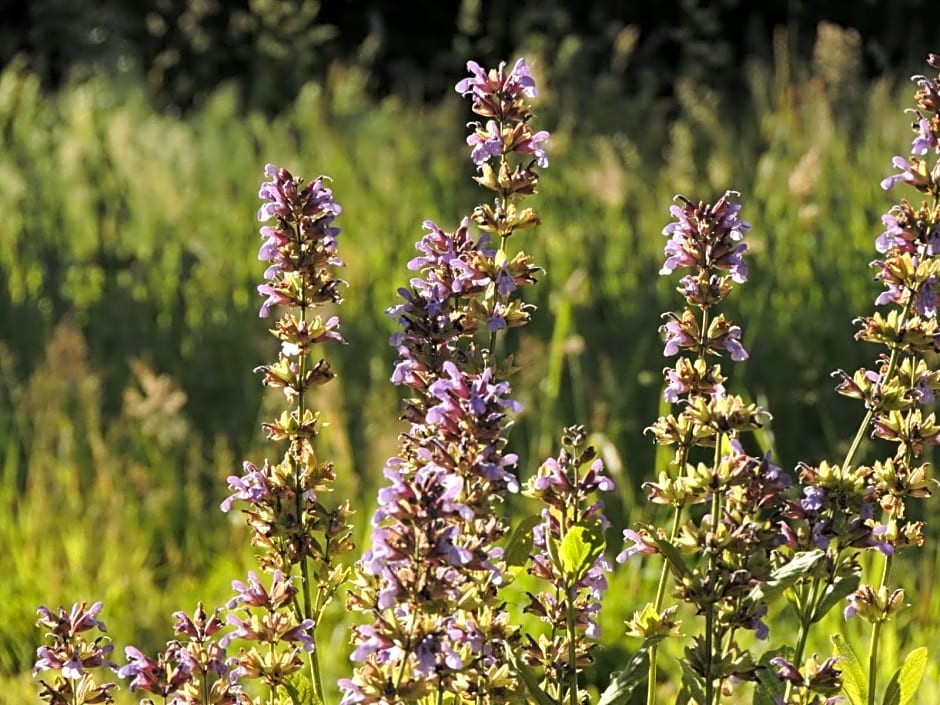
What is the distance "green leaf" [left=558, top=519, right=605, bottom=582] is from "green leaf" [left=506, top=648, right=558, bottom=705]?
111 mm

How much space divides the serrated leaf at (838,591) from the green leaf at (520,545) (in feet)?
1.11

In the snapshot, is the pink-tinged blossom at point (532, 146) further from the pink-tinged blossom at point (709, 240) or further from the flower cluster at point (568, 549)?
the flower cluster at point (568, 549)

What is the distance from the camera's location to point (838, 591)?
65.2 inches

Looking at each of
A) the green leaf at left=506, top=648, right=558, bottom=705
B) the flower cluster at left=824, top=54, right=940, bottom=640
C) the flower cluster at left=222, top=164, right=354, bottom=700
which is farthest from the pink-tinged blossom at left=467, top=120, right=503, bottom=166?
the green leaf at left=506, top=648, right=558, bottom=705

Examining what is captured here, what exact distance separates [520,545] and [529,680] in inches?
7.7

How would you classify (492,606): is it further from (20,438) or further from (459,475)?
(20,438)

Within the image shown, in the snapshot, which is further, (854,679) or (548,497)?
(854,679)

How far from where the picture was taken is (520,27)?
7.22 m

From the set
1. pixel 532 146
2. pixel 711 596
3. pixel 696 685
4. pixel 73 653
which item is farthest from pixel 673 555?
pixel 73 653

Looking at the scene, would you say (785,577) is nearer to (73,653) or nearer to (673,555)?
(673,555)

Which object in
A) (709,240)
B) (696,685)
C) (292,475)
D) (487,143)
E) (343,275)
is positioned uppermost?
(343,275)

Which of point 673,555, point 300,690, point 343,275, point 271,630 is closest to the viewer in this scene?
point 673,555

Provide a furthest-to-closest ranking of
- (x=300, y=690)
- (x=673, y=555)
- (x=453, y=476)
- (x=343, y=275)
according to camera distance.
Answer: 1. (x=343, y=275)
2. (x=300, y=690)
3. (x=673, y=555)
4. (x=453, y=476)

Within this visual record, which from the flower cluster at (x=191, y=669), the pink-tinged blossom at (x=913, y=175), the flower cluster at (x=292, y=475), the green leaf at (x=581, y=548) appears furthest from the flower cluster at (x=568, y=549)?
→ the pink-tinged blossom at (x=913, y=175)
